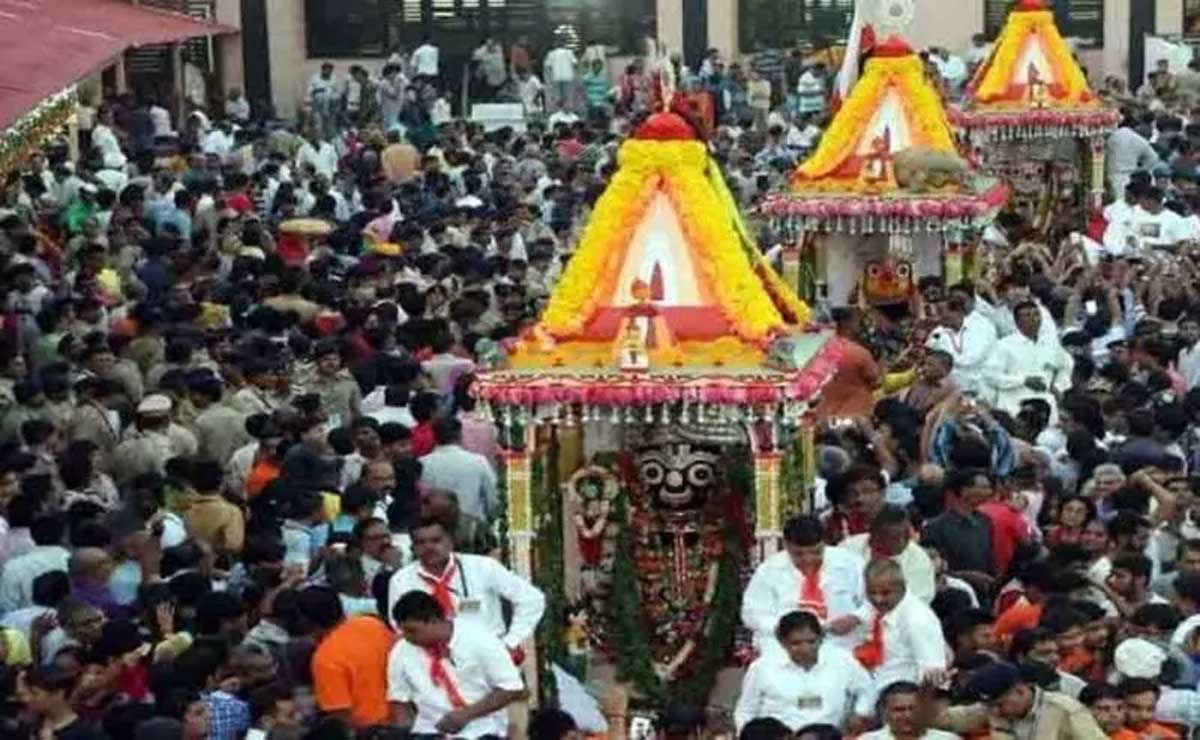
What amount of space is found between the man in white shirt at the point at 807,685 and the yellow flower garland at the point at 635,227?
248 centimetres

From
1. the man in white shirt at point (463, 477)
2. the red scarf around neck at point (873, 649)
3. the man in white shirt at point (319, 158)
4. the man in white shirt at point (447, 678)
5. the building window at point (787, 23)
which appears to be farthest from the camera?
the building window at point (787, 23)

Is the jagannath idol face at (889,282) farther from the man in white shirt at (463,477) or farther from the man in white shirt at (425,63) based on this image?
the man in white shirt at (425,63)

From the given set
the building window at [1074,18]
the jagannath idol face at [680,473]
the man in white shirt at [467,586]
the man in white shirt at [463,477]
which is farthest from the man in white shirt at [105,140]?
the man in white shirt at [467,586]

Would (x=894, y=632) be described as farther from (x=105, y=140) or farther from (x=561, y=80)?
(x=561, y=80)

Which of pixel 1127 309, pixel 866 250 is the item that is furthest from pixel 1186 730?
pixel 866 250

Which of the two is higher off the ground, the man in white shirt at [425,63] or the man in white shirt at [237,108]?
the man in white shirt at [425,63]

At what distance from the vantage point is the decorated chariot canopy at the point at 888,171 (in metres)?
18.7

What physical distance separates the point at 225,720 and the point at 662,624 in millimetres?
3334

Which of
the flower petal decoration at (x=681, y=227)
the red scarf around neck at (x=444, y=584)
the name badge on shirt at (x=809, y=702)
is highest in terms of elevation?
the flower petal decoration at (x=681, y=227)

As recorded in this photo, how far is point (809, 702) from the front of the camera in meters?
10.2

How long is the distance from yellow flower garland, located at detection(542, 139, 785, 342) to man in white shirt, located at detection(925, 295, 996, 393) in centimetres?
339

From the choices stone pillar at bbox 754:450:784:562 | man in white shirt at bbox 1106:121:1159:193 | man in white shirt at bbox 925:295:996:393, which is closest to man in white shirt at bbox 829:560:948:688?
stone pillar at bbox 754:450:784:562

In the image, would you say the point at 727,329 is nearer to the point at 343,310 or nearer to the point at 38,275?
the point at 343,310

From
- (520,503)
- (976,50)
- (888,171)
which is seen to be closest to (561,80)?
(976,50)
